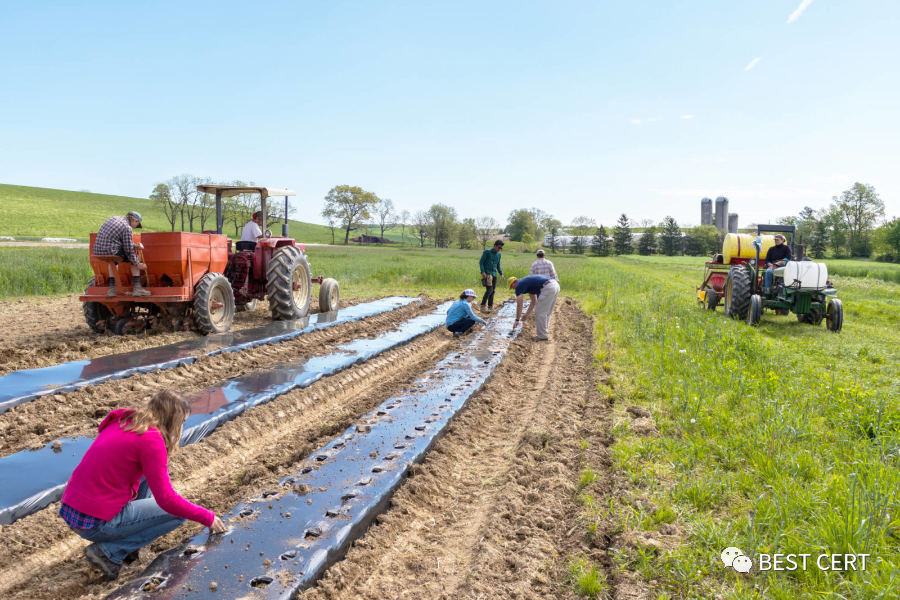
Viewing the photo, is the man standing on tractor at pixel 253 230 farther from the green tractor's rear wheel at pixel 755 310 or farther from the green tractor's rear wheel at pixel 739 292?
the green tractor's rear wheel at pixel 755 310

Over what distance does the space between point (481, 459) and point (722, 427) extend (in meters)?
2.11

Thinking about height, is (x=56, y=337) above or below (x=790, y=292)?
below

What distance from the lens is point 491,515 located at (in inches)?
135

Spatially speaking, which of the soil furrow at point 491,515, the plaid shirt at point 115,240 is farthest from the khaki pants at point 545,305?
the plaid shirt at point 115,240

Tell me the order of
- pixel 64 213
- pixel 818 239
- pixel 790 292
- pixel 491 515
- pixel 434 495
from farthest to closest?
pixel 818 239 → pixel 64 213 → pixel 790 292 → pixel 434 495 → pixel 491 515

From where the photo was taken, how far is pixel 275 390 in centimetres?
548

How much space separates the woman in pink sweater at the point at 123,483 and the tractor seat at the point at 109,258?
16.6 ft

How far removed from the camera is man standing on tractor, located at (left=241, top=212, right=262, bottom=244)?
9570 mm

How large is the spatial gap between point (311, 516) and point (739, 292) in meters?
9.73

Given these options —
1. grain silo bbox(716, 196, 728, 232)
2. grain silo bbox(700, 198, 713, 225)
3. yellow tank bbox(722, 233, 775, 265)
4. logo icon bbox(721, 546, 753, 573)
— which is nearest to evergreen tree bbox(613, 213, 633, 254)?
grain silo bbox(716, 196, 728, 232)

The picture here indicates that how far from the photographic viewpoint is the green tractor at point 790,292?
31.1ft

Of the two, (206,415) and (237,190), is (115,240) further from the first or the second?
(206,415)

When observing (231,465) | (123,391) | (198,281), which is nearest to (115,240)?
(198,281)

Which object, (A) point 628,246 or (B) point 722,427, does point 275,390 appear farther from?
(A) point 628,246
